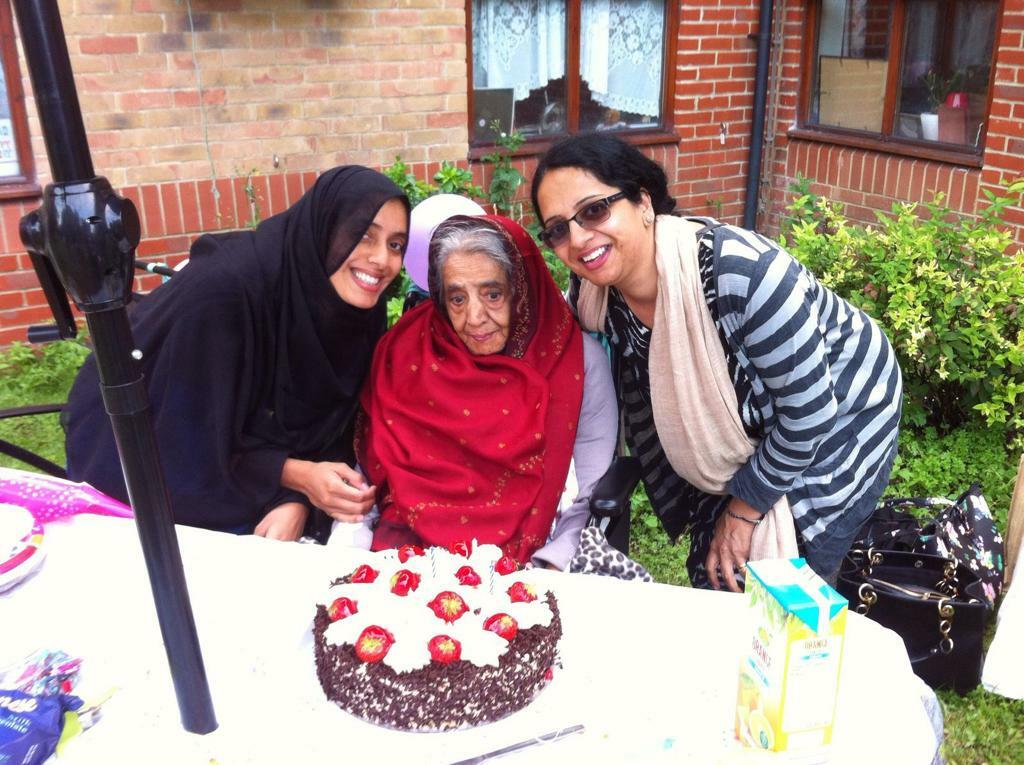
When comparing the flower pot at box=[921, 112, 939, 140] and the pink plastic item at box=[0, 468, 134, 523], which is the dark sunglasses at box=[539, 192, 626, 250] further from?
the flower pot at box=[921, 112, 939, 140]

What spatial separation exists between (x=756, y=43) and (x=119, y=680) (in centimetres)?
574

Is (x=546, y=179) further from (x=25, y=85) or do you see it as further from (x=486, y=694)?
(x=25, y=85)

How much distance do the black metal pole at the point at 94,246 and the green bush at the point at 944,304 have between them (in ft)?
10.3

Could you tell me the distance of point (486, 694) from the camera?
4.30 ft

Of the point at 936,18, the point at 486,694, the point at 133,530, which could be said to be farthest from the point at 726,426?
the point at 936,18

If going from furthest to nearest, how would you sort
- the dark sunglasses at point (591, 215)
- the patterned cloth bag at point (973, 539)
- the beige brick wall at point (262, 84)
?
the beige brick wall at point (262, 84)
the patterned cloth bag at point (973, 539)
the dark sunglasses at point (591, 215)

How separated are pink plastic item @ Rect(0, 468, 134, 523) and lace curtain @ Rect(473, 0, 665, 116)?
408 centimetres

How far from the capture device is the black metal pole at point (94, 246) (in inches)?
37.9

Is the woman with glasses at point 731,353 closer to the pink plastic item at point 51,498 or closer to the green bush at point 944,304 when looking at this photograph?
the pink plastic item at point 51,498

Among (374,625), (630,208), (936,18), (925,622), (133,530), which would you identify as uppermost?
(936,18)

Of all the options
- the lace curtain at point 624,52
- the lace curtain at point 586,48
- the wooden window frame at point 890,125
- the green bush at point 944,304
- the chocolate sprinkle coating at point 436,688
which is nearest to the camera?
the chocolate sprinkle coating at point 436,688

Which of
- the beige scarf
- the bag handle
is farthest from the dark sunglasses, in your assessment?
the bag handle

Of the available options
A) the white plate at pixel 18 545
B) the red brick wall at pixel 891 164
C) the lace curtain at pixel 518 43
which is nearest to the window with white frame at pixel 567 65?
the lace curtain at pixel 518 43

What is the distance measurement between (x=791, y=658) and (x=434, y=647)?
48cm
